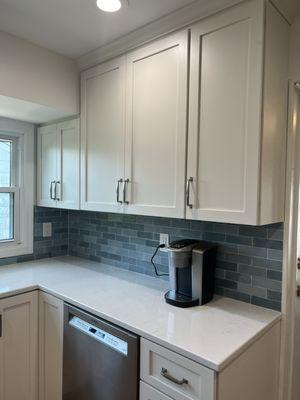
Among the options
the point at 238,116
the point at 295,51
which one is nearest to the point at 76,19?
the point at 238,116

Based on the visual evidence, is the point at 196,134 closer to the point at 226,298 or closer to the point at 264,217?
the point at 264,217

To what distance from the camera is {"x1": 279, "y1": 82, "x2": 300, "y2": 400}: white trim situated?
1.50 metres

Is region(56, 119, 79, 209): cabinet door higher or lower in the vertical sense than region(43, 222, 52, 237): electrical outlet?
higher

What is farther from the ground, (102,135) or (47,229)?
(102,135)

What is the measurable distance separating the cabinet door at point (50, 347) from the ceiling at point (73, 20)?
1572 mm

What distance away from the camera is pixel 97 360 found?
153cm

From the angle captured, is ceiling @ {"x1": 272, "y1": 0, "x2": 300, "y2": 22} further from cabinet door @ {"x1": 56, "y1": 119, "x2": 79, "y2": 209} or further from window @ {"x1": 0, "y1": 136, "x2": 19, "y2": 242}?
window @ {"x1": 0, "y1": 136, "x2": 19, "y2": 242}

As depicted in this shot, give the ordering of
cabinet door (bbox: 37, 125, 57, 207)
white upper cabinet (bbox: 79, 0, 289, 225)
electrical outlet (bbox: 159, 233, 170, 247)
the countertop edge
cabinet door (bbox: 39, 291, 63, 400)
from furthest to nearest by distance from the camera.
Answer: cabinet door (bbox: 37, 125, 57, 207), electrical outlet (bbox: 159, 233, 170, 247), cabinet door (bbox: 39, 291, 63, 400), white upper cabinet (bbox: 79, 0, 289, 225), the countertop edge

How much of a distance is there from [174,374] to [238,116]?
3.70ft

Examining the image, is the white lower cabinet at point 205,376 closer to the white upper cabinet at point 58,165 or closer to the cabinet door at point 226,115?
the cabinet door at point 226,115

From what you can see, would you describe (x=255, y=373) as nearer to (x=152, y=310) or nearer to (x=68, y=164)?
(x=152, y=310)

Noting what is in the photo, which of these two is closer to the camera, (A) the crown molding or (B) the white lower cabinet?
(B) the white lower cabinet

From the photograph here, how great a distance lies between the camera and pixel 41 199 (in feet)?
8.15

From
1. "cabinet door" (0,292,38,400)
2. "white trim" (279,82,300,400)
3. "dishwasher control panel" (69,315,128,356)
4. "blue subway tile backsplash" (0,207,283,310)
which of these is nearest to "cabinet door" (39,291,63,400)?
"cabinet door" (0,292,38,400)
